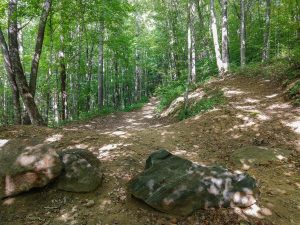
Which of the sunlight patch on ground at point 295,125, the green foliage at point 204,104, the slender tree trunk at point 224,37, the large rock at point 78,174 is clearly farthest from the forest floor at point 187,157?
Answer: the slender tree trunk at point 224,37

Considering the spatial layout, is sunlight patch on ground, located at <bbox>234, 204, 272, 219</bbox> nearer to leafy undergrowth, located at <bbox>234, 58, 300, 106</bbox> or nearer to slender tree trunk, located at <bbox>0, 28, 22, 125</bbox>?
Answer: leafy undergrowth, located at <bbox>234, 58, 300, 106</bbox>

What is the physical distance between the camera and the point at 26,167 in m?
4.65

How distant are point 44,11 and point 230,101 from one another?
26.0 feet

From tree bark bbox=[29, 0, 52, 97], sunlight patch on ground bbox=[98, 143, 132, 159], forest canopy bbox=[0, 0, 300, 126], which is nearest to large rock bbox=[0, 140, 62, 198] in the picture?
sunlight patch on ground bbox=[98, 143, 132, 159]

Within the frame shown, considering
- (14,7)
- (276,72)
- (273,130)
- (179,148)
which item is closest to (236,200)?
(179,148)

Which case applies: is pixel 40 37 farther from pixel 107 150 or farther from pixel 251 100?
pixel 251 100

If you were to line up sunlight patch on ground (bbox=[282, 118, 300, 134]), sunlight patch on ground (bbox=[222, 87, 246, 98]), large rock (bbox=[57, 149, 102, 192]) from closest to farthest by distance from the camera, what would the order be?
large rock (bbox=[57, 149, 102, 192]) → sunlight patch on ground (bbox=[282, 118, 300, 134]) → sunlight patch on ground (bbox=[222, 87, 246, 98])

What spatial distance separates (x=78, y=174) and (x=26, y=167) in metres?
0.88

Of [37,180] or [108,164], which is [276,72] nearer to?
[108,164]

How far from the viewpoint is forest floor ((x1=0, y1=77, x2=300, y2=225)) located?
171 inches

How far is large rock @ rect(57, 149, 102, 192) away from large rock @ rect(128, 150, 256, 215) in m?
0.69

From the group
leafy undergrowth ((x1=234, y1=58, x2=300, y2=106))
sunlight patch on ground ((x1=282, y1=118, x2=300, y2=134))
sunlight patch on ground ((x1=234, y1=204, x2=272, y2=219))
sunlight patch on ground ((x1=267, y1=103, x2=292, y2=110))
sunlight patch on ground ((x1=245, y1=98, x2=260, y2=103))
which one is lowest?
sunlight patch on ground ((x1=234, y1=204, x2=272, y2=219))

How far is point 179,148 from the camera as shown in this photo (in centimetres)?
768

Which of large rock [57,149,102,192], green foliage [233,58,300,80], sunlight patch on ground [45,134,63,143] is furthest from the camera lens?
green foliage [233,58,300,80]
